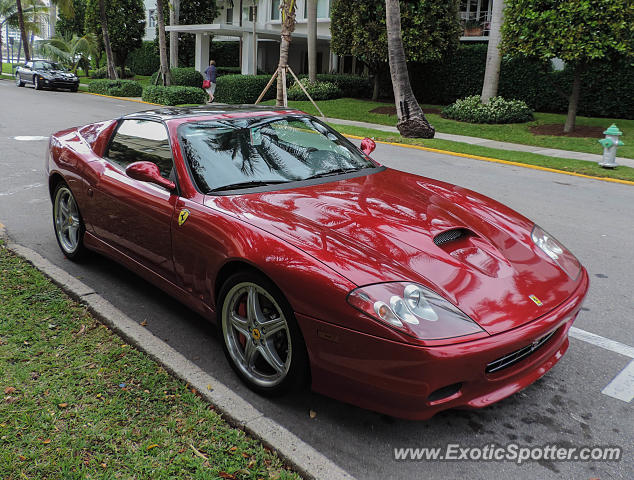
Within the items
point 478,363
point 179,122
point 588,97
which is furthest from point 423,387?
point 588,97

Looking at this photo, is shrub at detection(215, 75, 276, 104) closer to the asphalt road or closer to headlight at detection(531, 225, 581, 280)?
the asphalt road

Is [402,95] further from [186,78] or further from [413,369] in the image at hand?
[186,78]

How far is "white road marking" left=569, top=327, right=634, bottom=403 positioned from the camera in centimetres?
320

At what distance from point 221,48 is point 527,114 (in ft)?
87.4

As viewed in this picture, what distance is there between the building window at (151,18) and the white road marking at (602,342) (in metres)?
50.4

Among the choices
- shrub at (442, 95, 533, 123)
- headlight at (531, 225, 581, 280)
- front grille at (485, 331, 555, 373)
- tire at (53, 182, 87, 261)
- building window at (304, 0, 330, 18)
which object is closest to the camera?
front grille at (485, 331, 555, 373)

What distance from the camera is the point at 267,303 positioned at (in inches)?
120

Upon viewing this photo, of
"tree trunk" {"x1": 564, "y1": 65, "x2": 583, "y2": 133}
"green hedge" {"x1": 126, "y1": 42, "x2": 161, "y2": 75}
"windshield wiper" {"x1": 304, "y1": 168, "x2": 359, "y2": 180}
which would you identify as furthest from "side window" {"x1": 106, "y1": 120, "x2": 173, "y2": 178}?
"green hedge" {"x1": 126, "y1": 42, "x2": 161, "y2": 75}

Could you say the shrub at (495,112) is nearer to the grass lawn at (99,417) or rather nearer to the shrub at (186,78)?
the shrub at (186,78)

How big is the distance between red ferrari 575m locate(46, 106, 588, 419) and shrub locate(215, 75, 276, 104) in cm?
2151

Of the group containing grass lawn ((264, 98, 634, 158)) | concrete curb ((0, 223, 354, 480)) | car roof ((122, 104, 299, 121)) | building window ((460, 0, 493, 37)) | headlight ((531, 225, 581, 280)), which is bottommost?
concrete curb ((0, 223, 354, 480))

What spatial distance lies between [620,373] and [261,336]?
2109 mm

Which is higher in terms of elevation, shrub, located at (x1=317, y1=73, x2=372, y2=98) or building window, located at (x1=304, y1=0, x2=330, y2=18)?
building window, located at (x1=304, y1=0, x2=330, y2=18)

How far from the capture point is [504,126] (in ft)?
61.8
